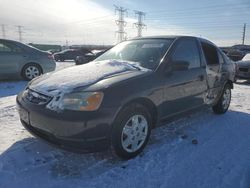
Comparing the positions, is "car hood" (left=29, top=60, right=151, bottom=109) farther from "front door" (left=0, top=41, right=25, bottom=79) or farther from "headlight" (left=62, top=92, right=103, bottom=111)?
"front door" (left=0, top=41, right=25, bottom=79)

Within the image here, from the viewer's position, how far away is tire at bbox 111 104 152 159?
112 inches

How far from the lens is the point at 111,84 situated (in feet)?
9.20

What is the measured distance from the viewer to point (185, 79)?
3.76 meters

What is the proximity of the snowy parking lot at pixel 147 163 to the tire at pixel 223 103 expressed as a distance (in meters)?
0.95

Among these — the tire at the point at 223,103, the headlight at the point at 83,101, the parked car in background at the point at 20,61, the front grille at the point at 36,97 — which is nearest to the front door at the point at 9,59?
the parked car in background at the point at 20,61

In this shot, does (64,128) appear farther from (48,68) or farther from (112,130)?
(48,68)

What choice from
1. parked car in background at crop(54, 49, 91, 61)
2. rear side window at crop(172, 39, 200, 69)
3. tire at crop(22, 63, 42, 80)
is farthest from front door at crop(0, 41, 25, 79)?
parked car in background at crop(54, 49, 91, 61)

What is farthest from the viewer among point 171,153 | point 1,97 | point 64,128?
point 1,97

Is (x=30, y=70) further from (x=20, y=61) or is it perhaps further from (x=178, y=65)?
(x=178, y=65)

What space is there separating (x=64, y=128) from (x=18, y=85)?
557cm

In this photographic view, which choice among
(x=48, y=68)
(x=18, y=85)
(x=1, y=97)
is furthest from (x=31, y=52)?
(x=1, y=97)

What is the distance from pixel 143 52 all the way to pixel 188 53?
789mm

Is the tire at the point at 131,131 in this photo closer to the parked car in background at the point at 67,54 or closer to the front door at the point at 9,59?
the front door at the point at 9,59

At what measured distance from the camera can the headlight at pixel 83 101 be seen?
262cm
